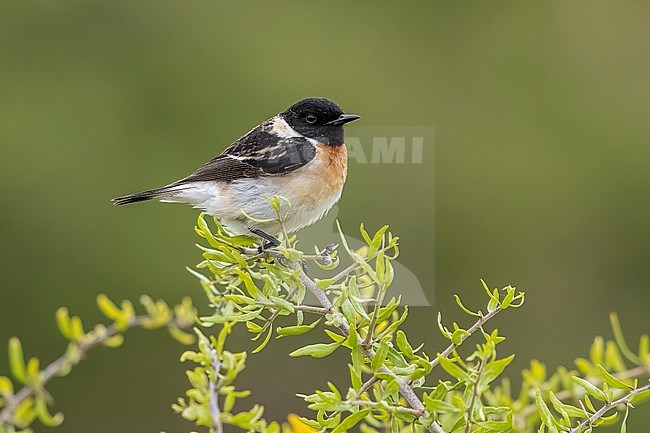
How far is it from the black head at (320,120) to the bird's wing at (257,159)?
2.8 inches

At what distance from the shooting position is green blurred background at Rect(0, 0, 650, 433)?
281 inches

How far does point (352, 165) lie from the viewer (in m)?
6.71

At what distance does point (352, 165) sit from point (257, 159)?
9.47 feet

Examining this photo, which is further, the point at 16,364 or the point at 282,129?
the point at 282,129

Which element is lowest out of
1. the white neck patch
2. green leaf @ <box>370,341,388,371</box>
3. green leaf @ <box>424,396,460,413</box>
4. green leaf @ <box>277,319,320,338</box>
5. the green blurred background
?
the green blurred background

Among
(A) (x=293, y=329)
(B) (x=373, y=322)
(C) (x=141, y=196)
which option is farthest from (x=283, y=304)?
(C) (x=141, y=196)

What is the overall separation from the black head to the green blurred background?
8.42ft

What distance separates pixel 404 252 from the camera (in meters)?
6.22

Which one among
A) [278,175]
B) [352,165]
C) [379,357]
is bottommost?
[352,165]

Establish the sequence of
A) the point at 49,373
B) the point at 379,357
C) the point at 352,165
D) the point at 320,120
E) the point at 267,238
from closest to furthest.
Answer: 1. the point at 49,373
2. the point at 379,357
3. the point at 267,238
4. the point at 320,120
5. the point at 352,165

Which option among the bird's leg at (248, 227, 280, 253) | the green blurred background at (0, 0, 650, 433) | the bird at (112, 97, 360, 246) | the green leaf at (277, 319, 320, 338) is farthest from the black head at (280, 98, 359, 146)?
the green blurred background at (0, 0, 650, 433)

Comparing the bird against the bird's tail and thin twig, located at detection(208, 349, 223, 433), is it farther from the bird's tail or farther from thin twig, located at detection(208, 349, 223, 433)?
thin twig, located at detection(208, 349, 223, 433)

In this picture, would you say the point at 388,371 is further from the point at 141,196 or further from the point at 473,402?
the point at 141,196

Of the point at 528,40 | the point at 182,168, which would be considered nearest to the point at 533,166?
the point at 528,40
